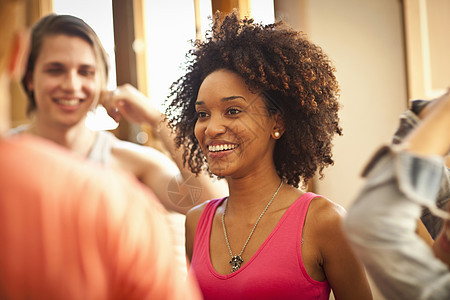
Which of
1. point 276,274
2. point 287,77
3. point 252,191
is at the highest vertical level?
point 287,77

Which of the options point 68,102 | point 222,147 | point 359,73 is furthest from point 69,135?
point 359,73

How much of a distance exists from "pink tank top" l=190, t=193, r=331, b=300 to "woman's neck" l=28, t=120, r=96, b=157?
1.09 ft

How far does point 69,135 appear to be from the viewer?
84 centimetres

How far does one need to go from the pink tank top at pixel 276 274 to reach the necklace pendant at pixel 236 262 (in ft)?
0.05

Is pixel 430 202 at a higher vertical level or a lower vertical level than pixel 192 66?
lower

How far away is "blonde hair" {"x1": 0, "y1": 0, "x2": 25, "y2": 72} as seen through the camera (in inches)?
13.1

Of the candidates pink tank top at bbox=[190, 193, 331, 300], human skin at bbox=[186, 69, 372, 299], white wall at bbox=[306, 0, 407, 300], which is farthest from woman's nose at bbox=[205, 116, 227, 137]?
white wall at bbox=[306, 0, 407, 300]

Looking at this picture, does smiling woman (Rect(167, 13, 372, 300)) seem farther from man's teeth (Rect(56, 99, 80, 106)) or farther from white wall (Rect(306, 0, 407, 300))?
Result: white wall (Rect(306, 0, 407, 300))

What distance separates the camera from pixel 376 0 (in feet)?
5.38

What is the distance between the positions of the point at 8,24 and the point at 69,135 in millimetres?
522

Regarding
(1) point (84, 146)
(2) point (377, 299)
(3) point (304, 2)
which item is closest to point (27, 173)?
(1) point (84, 146)

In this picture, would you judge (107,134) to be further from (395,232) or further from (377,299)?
(377,299)

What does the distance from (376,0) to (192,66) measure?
2.93ft

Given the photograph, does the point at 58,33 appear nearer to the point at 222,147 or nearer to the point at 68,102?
the point at 68,102
